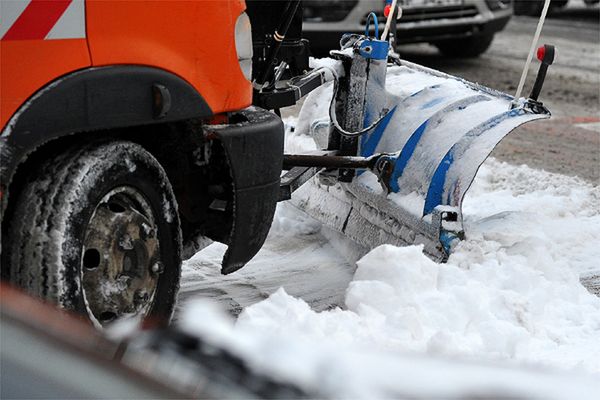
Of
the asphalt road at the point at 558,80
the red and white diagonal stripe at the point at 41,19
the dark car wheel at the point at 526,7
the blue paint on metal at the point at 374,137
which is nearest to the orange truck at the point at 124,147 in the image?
the red and white diagonal stripe at the point at 41,19

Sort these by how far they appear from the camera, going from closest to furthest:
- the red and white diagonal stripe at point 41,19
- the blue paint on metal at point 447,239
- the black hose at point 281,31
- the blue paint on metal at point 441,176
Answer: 1. the red and white diagonal stripe at point 41,19
2. the black hose at point 281,31
3. the blue paint on metal at point 447,239
4. the blue paint on metal at point 441,176

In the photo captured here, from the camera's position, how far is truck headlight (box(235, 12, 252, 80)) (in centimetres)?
351

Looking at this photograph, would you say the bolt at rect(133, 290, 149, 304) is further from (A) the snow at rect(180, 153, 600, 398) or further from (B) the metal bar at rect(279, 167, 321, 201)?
(B) the metal bar at rect(279, 167, 321, 201)

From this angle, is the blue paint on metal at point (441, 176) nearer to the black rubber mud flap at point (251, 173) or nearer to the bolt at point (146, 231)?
the black rubber mud flap at point (251, 173)

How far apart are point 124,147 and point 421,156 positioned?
6.27 ft

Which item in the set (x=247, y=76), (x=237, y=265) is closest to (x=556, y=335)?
(x=237, y=265)

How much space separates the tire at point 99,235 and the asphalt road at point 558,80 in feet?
13.4

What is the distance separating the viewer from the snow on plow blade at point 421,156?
4645 millimetres

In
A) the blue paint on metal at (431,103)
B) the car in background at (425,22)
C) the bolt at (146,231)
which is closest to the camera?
the bolt at (146,231)

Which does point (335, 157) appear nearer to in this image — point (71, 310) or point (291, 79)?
point (291, 79)

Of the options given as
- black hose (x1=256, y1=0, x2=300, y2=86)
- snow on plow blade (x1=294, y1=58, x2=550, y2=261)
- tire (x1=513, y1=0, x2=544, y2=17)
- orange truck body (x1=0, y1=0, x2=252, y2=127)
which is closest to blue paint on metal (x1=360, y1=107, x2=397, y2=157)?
snow on plow blade (x1=294, y1=58, x2=550, y2=261)

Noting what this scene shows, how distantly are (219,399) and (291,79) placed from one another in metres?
3.60

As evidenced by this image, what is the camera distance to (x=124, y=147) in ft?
10.7

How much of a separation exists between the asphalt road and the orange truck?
147 inches
